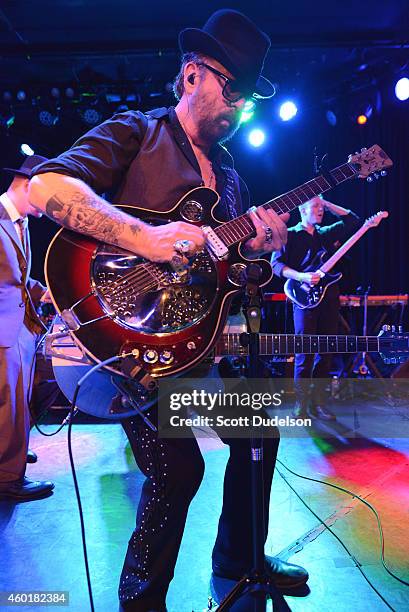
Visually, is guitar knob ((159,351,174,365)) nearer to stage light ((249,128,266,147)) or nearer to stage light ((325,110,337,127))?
stage light ((325,110,337,127))

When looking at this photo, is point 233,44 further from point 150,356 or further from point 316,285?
point 316,285

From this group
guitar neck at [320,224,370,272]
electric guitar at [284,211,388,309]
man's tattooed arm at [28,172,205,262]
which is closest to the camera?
man's tattooed arm at [28,172,205,262]

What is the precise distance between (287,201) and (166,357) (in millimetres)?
998

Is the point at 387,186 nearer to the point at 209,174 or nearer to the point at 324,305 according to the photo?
the point at 324,305

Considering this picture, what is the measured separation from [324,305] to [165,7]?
4601 mm

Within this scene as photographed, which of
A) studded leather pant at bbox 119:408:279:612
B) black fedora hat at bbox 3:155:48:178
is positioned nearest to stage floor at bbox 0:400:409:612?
studded leather pant at bbox 119:408:279:612

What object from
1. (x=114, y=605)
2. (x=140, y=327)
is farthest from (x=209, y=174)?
(x=114, y=605)

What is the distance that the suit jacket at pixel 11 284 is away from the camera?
3.34 metres

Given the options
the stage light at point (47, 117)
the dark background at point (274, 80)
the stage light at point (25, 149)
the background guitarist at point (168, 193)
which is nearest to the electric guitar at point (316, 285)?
the dark background at point (274, 80)

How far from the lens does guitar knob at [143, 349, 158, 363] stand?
1.58m

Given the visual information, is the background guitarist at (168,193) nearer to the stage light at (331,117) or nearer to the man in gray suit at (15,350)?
the man in gray suit at (15,350)

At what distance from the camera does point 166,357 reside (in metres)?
1.61

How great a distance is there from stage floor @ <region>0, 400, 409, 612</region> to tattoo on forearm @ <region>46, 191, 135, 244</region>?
1.57m

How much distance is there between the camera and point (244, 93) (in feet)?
6.14
